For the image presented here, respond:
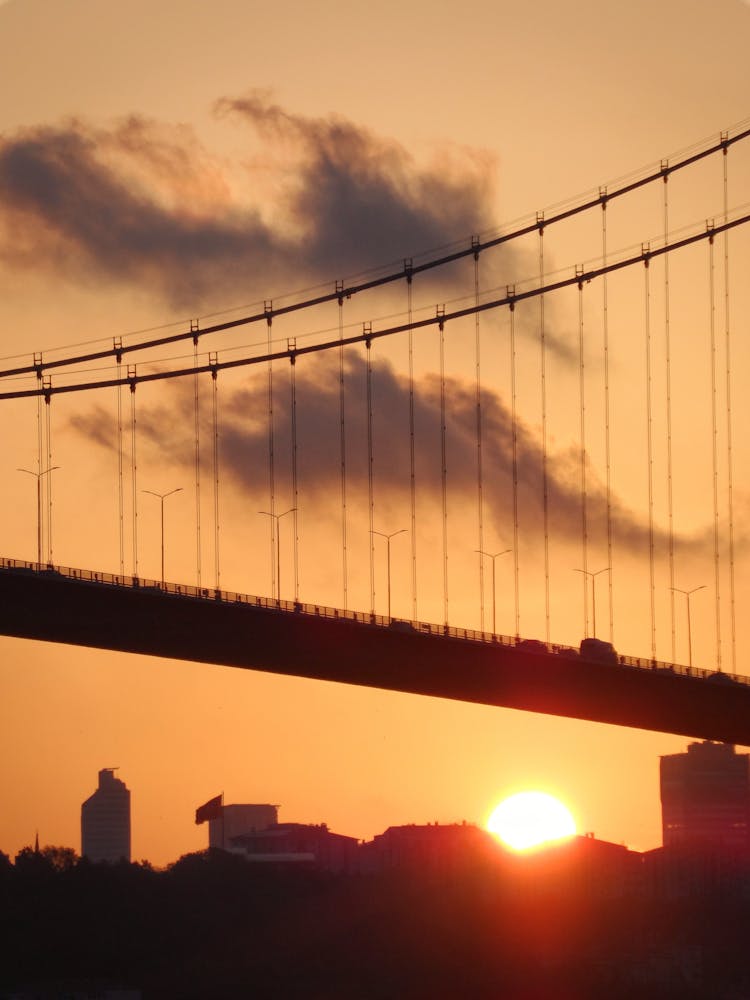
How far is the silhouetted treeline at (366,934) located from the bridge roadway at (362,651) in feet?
29.2

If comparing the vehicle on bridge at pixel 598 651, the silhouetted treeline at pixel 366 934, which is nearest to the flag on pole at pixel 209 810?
the silhouetted treeline at pixel 366 934

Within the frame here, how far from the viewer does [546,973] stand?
315 ft

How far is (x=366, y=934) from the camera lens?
10319 cm

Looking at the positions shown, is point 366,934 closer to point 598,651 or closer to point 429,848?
point 598,651

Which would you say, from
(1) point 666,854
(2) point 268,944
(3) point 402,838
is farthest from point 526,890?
(3) point 402,838

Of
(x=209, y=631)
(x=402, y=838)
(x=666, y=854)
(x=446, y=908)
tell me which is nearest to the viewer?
(x=209, y=631)

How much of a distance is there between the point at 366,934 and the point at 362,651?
35.7ft

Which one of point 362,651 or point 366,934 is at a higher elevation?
point 362,651

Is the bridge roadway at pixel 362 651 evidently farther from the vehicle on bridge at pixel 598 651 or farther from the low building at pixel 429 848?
the low building at pixel 429 848

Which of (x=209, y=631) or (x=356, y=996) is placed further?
(x=209, y=631)

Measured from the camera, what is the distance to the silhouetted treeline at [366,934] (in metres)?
94.5

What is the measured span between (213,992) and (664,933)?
994 inches

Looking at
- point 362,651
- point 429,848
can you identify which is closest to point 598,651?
point 362,651

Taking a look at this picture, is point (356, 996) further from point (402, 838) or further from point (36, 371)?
point (402, 838)
